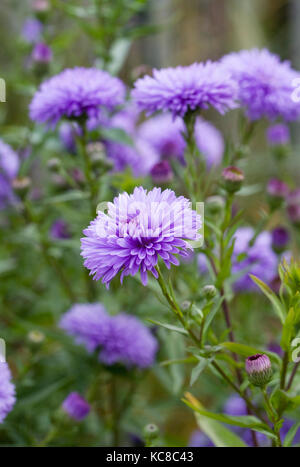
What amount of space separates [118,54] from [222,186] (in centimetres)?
45

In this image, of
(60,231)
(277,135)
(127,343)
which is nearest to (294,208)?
(277,135)

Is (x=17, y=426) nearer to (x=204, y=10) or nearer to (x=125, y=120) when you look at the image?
(x=125, y=120)

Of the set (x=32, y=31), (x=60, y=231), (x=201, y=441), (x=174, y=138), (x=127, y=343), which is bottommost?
(x=201, y=441)

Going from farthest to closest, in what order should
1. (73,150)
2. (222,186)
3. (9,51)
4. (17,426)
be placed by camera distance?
(9,51) → (73,150) → (17,426) → (222,186)

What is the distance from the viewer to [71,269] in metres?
1.11

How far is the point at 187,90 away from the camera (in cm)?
64

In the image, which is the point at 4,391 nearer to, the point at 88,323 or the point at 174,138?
the point at 88,323

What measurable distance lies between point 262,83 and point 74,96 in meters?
0.25

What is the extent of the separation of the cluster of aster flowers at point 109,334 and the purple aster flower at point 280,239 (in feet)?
0.83

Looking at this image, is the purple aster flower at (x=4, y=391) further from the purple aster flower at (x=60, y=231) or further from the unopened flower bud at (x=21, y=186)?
the purple aster flower at (x=60, y=231)

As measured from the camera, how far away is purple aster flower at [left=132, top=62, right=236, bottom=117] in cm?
64

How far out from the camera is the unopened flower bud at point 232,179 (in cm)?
65

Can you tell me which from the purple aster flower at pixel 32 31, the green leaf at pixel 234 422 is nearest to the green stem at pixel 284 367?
the green leaf at pixel 234 422

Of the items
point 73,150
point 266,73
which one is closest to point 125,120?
point 73,150
